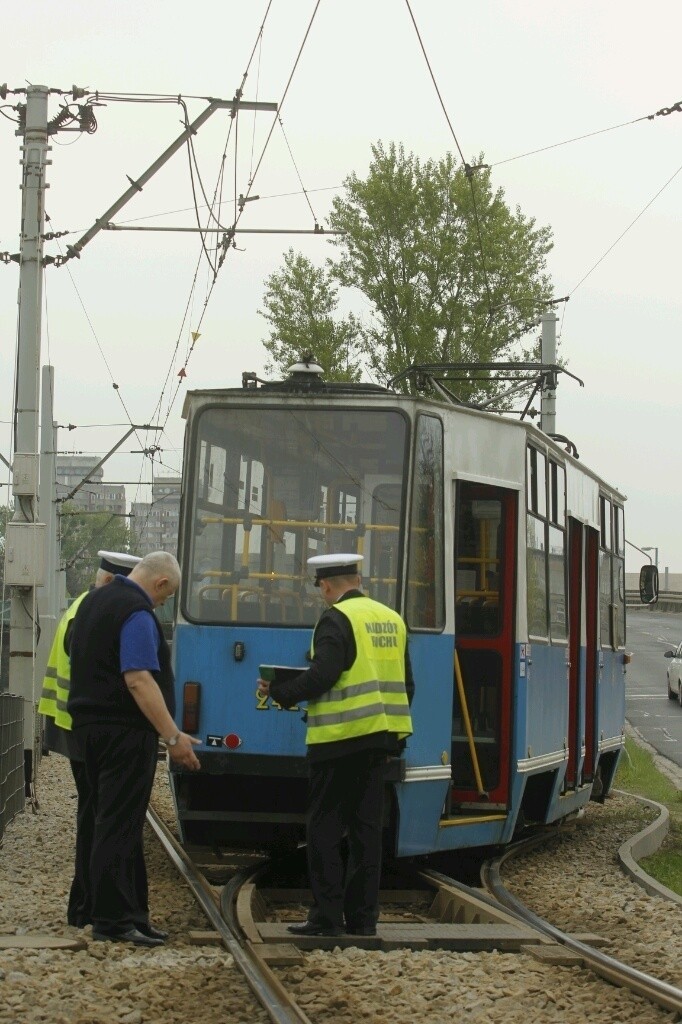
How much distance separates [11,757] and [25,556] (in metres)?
2.89

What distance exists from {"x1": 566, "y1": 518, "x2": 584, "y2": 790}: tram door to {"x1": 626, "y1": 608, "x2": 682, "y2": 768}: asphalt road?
39.0ft

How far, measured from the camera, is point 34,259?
16.2 metres

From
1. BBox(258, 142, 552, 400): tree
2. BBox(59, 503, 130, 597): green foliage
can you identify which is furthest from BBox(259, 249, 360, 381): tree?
BBox(59, 503, 130, 597): green foliage

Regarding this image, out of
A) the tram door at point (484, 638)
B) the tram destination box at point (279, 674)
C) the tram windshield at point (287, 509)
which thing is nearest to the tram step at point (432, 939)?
the tram destination box at point (279, 674)

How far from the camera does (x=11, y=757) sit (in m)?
12.8

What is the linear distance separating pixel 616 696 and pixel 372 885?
8.03 m

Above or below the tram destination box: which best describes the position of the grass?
below

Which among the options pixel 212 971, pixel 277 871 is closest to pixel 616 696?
pixel 277 871

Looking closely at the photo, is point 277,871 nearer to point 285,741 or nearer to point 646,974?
point 285,741

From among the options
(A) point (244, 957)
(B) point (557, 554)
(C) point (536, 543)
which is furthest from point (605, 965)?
(B) point (557, 554)

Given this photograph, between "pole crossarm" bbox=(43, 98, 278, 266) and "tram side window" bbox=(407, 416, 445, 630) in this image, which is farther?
"pole crossarm" bbox=(43, 98, 278, 266)

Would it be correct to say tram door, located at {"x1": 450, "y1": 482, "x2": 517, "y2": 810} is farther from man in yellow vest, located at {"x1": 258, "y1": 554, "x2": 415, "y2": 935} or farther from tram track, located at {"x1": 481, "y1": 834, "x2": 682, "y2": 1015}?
man in yellow vest, located at {"x1": 258, "y1": 554, "x2": 415, "y2": 935}

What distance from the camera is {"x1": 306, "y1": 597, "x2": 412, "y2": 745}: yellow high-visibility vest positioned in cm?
777

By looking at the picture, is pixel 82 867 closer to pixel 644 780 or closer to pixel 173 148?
pixel 173 148
